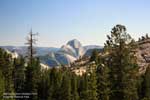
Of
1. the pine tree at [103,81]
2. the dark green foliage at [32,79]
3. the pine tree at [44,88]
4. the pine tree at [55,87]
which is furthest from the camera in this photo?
the pine tree at [44,88]

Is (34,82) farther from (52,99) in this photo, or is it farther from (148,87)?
(148,87)

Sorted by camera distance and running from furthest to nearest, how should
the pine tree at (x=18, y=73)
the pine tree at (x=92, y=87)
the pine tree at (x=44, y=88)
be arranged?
the pine tree at (x=18, y=73)
the pine tree at (x=44, y=88)
the pine tree at (x=92, y=87)

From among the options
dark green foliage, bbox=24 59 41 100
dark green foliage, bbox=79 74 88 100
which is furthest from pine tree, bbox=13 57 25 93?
dark green foliage, bbox=24 59 41 100

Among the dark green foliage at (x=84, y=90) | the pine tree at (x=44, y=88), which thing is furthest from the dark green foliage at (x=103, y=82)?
the pine tree at (x=44, y=88)

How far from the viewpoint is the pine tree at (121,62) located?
156 feet

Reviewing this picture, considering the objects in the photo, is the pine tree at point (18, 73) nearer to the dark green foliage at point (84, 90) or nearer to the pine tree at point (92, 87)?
the dark green foliage at point (84, 90)

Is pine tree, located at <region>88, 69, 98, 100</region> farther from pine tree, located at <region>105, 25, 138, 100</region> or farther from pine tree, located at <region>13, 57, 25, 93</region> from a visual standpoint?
pine tree, located at <region>13, 57, 25, 93</region>

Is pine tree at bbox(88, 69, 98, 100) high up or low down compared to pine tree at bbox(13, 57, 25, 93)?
down

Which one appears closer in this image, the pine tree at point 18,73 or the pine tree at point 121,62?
the pine tree at point 121,62

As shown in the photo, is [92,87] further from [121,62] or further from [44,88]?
[44,88]

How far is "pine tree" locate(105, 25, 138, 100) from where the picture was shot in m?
47.6

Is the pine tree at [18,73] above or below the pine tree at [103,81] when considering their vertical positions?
above

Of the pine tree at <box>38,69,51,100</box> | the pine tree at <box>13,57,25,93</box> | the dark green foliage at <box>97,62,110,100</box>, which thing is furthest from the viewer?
the pine tree at <box>13,57,25,93</box>

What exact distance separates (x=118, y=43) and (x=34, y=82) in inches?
1621
